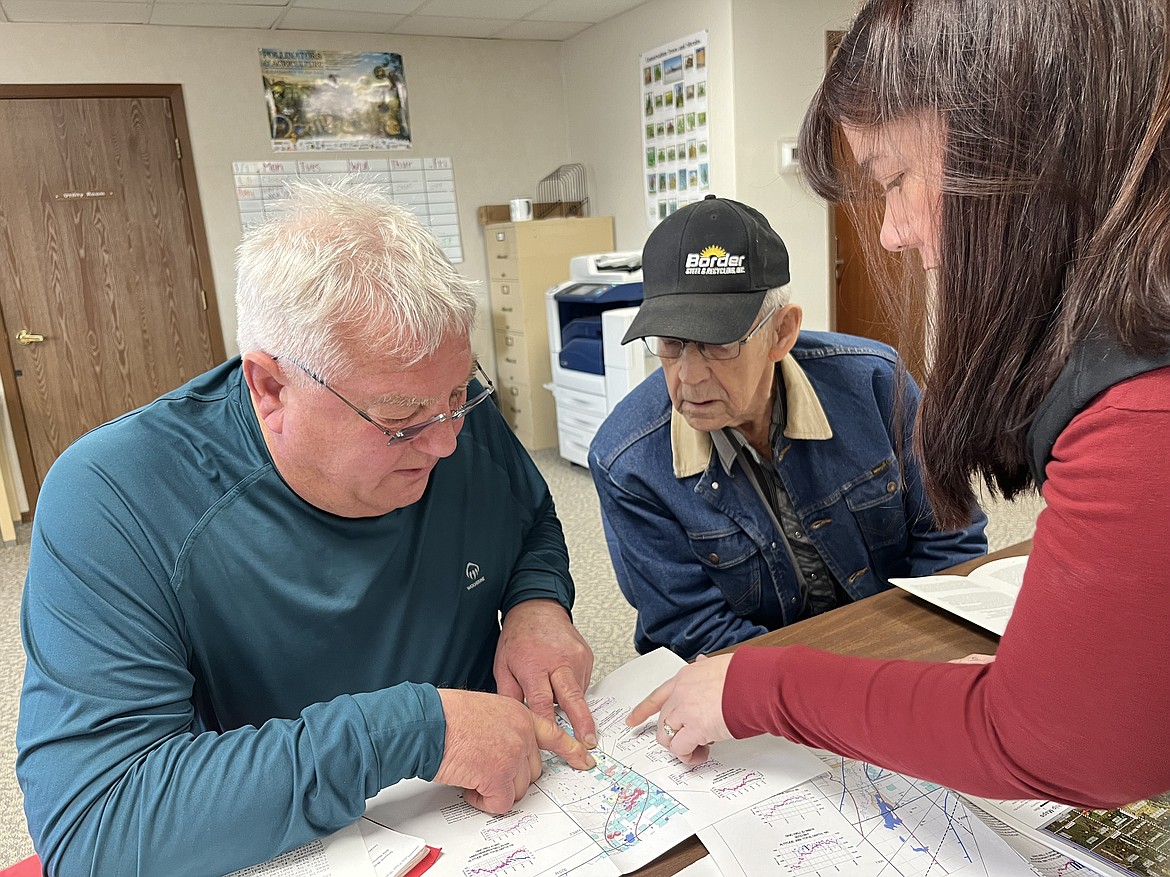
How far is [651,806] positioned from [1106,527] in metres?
0.53

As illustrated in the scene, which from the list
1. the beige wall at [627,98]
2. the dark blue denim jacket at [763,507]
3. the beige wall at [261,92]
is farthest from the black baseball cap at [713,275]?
the beige wall at [627,98]

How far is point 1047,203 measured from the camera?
654 mm

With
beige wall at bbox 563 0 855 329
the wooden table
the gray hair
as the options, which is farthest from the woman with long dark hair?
beige wall at bbox 563 0 855 329

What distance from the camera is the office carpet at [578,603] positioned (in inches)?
88.0

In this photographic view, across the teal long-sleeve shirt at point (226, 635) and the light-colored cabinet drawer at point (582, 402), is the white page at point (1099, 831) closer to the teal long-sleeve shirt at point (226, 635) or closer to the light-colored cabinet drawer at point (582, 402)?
the teal long-sleeve shirt at point (226, 635)

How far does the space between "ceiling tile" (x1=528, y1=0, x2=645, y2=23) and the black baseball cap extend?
350 centimetres

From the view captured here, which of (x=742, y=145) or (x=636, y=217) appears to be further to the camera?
(x=636, y=217)

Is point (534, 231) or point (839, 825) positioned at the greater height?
point (534, 231)

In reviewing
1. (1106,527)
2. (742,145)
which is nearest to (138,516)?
(1106,527)

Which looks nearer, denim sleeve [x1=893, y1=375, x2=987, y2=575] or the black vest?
the black vest

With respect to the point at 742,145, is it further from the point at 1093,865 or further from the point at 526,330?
the point at 1093,865

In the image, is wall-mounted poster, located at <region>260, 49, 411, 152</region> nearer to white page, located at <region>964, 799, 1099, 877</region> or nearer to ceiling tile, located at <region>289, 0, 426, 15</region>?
ceiling tile, located at <region>289, 0, 426, 15</region>

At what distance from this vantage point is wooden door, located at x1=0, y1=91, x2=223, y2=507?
423 centimetres

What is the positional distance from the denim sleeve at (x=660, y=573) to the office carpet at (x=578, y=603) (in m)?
1.10
